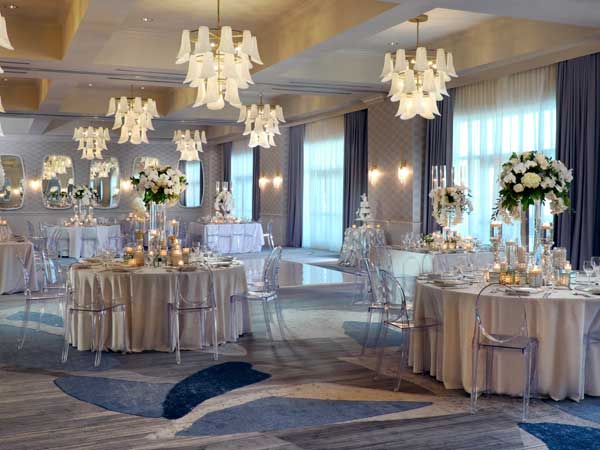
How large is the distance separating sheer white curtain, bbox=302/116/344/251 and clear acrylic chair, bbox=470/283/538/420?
11980 mm

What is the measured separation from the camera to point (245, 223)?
17297 millimetres

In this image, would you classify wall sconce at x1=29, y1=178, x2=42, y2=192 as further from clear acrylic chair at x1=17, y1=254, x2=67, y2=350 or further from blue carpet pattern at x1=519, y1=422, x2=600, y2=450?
blue carpet pattern at x1=519, y1=422, x2=600, y2=450

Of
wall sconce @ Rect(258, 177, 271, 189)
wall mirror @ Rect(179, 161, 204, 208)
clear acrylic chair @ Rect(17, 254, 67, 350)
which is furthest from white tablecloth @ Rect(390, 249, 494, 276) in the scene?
wall mirror @ Rect(179, 161, 204, 208)

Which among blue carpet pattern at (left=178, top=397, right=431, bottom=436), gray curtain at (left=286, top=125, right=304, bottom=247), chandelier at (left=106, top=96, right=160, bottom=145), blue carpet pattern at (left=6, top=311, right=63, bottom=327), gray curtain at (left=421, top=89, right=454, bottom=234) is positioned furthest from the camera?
gray curtain at (left=286, top=125, right=304, bottom=247)

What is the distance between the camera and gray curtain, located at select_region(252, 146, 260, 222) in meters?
21.0

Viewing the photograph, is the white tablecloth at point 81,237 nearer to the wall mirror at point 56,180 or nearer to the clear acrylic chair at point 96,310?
the wall mirror at point 56,180

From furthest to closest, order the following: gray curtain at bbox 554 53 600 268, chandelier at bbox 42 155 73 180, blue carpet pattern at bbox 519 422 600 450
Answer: chandelier at bbox 42 155 73 180 < gray curtain at bbox 554 53 600 268 < blue carpet pattern at bbox 519 422 600 450

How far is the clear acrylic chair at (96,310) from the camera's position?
20.6 ft

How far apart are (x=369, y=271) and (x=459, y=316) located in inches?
53.4

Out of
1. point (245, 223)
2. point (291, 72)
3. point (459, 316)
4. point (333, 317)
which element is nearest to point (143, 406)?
point (459, 316)

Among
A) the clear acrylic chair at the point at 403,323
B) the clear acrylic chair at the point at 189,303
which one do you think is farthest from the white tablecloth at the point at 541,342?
the clear acrylic chair at the point at 189,303

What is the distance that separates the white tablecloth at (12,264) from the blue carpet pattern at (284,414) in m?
6.57

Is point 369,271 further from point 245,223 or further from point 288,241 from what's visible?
point 288,241

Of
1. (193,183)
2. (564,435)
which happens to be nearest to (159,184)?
(564,435)
